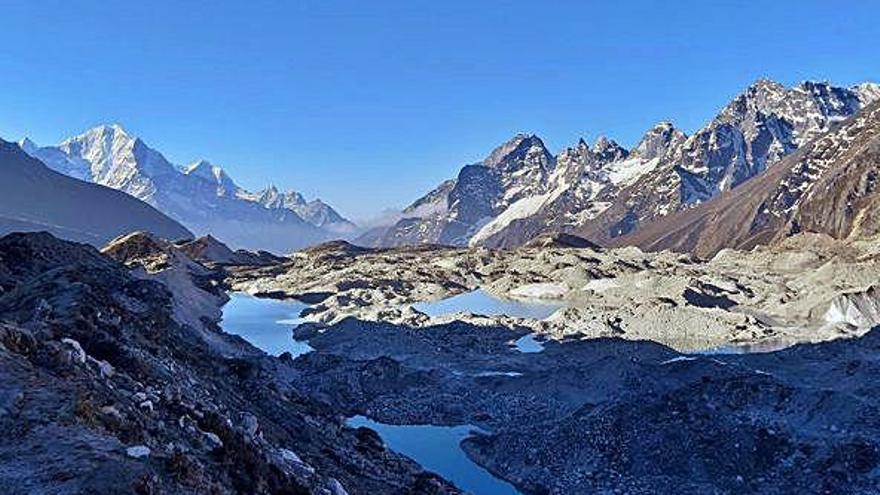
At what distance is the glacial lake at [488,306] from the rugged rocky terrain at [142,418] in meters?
59.7

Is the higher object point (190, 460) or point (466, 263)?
point (466, 263)

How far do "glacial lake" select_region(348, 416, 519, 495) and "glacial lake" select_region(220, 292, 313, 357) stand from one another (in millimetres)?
27306

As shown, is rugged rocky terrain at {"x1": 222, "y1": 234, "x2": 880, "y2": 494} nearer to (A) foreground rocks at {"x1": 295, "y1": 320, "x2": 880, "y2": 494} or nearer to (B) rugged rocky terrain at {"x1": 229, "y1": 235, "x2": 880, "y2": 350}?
(A) foreground rocks at {"x1": 295, "y1": 320, "x2": 880, "y2": 494}

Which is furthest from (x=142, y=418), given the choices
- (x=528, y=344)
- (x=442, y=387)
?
(x=528, y=344)

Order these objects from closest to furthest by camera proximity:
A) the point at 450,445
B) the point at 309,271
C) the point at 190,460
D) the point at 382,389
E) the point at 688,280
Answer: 1. the point at 190,460
2. the point at 450,445
3. the point at 382,389
4. the point at 688,280
5. the point at 309,271

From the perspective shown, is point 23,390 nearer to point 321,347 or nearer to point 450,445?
point 450,445

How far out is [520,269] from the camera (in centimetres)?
12888

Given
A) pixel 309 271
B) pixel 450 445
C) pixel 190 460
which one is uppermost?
pixel 309 271

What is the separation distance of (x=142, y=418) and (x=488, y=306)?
8955 centimetres

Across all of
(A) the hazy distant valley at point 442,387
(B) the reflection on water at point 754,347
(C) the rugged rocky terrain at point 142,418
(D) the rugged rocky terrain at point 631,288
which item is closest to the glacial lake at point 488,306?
(A) the hazy distant valley at point 442,387

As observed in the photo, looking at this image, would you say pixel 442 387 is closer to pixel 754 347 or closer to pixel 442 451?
pixel 442 451

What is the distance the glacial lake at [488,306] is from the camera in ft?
314

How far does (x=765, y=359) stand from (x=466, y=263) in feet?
286

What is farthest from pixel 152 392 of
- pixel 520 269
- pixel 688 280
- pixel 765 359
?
pixel 520 269
